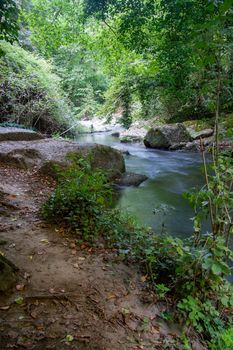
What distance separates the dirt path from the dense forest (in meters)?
0.23

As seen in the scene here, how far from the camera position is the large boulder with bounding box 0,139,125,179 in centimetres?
618

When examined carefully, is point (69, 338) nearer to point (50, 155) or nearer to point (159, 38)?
point (50, 155)

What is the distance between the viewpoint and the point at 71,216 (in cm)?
357

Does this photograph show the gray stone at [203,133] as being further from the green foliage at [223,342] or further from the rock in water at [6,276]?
the rock in water at [6,276]

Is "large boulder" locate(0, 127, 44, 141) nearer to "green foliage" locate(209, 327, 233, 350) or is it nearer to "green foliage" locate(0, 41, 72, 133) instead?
"green foliage" locate(0, 41, 72, 133)

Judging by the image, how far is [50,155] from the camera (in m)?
6.52

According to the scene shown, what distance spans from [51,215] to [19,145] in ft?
12.0

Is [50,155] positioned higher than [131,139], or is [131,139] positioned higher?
[50,155]

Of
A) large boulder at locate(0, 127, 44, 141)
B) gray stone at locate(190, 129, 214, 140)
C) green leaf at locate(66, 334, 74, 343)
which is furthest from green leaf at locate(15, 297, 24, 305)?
gray stone at locate(190, 129, 214, 140)

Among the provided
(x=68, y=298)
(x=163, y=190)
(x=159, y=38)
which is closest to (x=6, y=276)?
(x=68, y=298)

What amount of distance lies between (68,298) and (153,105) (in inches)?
523

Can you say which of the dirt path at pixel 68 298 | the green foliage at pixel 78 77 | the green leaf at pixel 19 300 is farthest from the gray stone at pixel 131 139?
the green leaf at pixel 19 300

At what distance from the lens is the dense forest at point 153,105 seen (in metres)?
2.57

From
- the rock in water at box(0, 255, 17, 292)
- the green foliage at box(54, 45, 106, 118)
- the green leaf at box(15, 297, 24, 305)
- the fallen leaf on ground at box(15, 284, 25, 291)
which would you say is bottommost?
the green leaf at box(15, 297, 24, 305)
